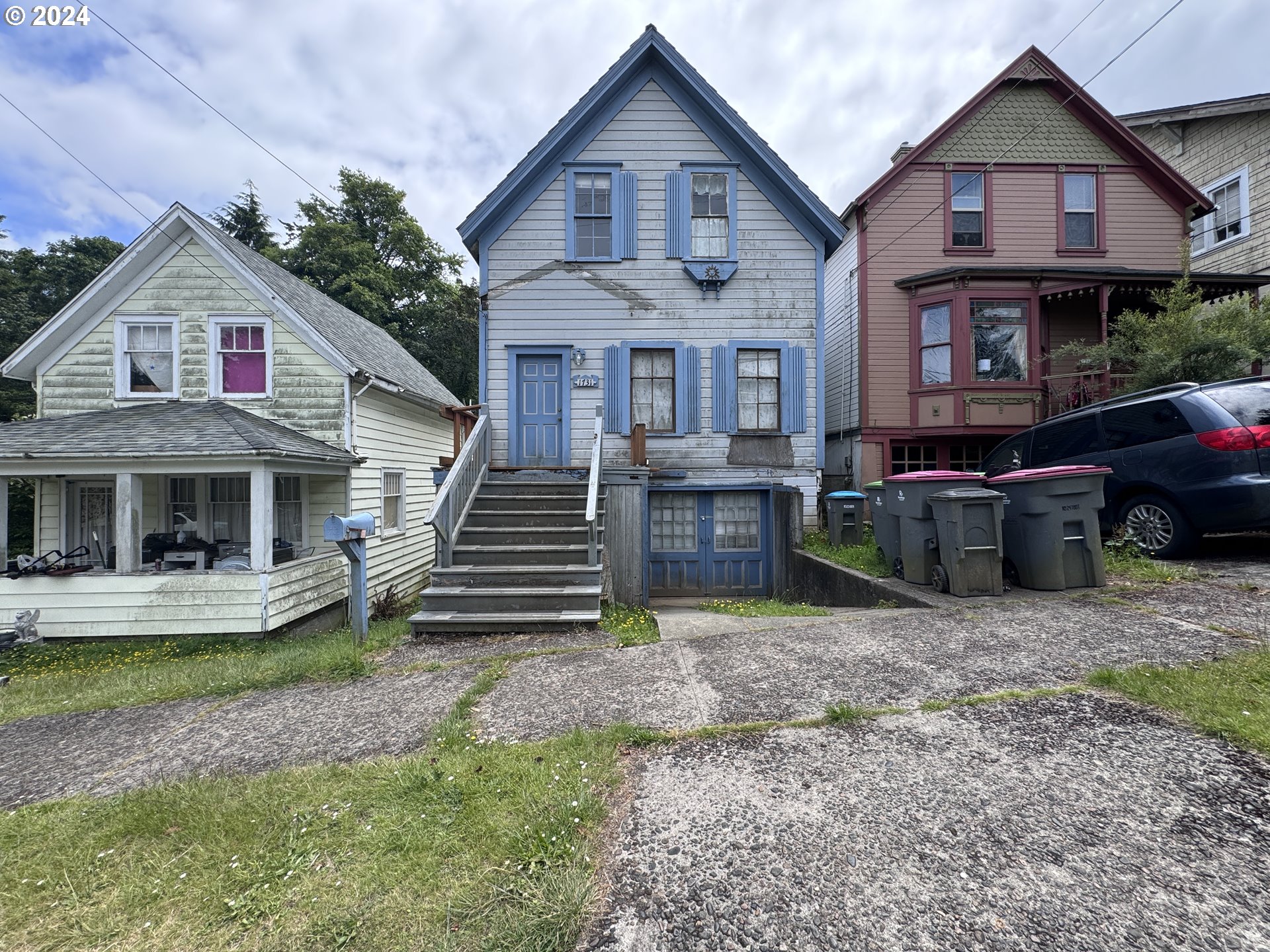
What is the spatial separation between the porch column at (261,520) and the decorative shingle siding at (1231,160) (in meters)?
21.2

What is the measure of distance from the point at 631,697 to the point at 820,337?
812cm

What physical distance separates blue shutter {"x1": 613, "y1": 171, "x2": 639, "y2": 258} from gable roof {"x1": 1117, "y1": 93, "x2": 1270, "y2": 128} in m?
15.1

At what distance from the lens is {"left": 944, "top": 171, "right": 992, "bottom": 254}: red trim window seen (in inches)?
467

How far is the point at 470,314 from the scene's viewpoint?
89.0ft

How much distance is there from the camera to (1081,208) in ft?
39.4

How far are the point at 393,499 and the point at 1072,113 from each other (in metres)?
17.7

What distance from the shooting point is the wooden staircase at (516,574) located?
5.58 metres

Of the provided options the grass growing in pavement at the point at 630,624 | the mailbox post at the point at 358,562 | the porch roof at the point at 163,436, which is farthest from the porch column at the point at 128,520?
the grass growing in pavement at the point at 630,624

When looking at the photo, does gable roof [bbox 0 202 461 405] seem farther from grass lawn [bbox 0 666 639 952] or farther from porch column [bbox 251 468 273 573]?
grass lawn [bbox 0 666 639 952]

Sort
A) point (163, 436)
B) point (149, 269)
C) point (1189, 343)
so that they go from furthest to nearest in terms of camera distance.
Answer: point (149, 269)
point (1189, 343)
point (163, 436)

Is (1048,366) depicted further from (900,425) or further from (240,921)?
(240,921)

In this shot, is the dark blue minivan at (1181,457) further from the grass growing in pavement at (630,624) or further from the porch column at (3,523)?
the porch column at (3,523)

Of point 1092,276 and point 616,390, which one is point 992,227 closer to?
point 1092,276

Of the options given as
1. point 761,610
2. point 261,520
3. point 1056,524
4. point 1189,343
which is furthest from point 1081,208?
point 261,520
